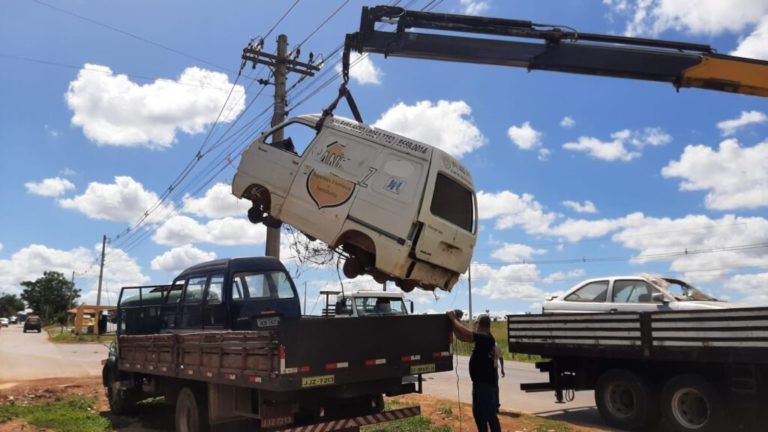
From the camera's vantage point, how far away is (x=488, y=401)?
7188mm

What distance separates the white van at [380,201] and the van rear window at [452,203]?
0.04ft

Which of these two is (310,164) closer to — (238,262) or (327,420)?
(238,262)

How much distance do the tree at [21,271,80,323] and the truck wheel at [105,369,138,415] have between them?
10009 cm

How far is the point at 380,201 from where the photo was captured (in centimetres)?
783

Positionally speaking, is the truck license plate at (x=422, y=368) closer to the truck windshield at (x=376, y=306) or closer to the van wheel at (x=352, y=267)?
the van wheel at (x=352, y=267)

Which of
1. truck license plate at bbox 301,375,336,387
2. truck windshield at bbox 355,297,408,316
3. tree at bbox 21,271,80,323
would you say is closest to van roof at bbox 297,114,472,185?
truck license plate at bbox 301,375,336,387

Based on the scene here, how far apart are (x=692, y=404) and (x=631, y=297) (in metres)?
2.39

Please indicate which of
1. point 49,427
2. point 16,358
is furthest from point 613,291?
point 16,358

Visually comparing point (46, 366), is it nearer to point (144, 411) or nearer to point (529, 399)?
point (144, 411)

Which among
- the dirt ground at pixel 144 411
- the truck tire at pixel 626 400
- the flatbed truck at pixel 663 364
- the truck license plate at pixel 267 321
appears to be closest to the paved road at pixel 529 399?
the truck tire at pixel 626 400

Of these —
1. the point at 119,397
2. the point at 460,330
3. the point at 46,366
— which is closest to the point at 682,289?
the point at 460,330

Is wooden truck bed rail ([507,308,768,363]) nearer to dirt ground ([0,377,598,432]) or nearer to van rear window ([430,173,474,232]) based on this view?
dirt ground ([0,377,598,432])

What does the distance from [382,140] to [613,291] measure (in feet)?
18.7

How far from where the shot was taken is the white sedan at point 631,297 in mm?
10195
